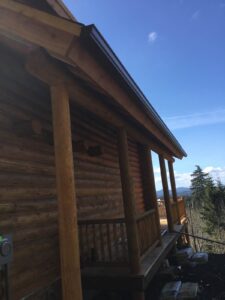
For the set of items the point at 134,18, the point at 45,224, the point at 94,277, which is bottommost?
the point at 94,277

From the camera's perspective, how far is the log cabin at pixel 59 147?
10.9 ft

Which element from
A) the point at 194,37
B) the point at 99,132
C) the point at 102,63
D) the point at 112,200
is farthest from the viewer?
the point at 194,37

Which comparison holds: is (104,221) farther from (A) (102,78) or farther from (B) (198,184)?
(B) (198,184)

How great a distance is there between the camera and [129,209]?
6.06m

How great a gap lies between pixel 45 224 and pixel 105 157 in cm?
373

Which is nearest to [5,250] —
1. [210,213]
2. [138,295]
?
[138,295]

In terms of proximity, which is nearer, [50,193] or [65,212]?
[65,212]

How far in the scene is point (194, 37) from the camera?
1178 cm

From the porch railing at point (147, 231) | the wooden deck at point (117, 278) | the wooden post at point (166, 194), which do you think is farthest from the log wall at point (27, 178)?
the wooden post at point (166, 194)

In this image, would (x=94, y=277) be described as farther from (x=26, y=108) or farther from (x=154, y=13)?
(x=154, y=13)

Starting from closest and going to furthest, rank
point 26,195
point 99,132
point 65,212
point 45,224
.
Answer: point 65,212 < point 26,195 < point 45,224 < point 99,132

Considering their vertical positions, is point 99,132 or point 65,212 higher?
point 99,132

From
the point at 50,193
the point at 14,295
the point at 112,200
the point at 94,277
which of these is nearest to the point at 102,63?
the point at 50,193

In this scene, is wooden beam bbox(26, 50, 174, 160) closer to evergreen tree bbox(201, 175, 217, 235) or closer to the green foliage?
the green foliage
